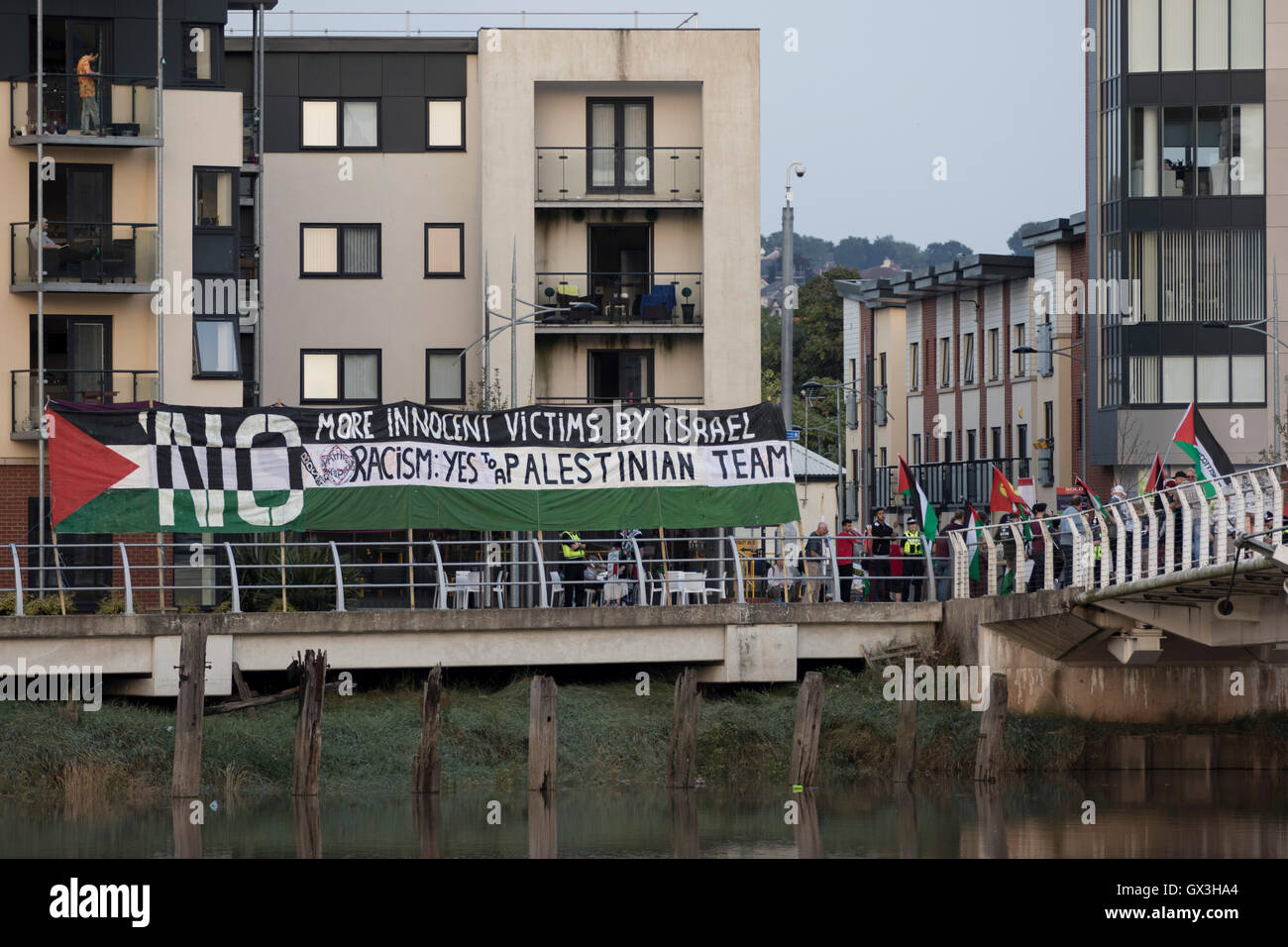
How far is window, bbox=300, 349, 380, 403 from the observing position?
54375 millimetres

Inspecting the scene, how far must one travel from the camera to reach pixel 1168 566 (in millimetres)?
A: 31297

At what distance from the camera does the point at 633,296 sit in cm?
5441

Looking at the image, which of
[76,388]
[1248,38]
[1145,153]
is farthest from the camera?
[1145,153]

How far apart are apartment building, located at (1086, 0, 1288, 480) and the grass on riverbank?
28098mm

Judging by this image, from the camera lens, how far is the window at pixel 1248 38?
62.9m

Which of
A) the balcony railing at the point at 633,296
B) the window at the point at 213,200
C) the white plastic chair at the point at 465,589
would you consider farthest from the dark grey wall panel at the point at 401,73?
the white plastic chair at the point at 465,589

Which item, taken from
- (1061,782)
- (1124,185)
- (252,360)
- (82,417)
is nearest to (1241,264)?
(1124,185)

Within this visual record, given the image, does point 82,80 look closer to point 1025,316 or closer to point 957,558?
point 957,558

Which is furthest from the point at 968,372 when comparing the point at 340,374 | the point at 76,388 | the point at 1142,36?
the point at 76,388

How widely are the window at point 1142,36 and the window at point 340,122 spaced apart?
2165 cm

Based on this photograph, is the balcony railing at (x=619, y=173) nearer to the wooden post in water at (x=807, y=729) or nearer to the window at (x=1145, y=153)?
the window at (x=1145, y=153)

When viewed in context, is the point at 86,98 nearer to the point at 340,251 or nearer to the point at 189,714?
the point at 340,251

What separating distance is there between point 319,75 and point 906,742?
26444 millimetres
